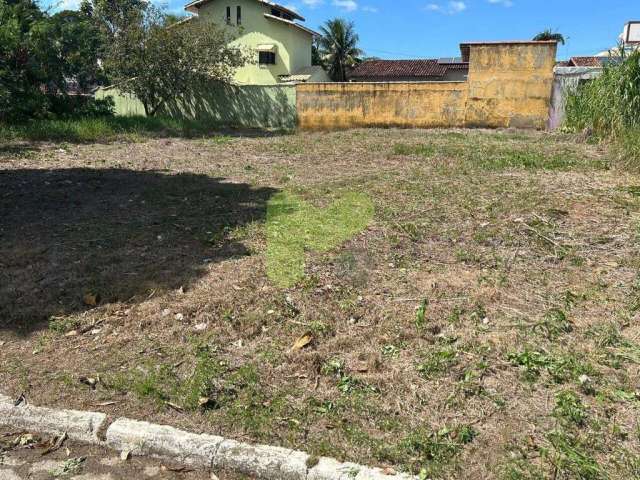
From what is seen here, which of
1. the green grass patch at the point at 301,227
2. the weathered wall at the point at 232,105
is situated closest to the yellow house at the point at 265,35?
the weathered wall at the point at 232,105

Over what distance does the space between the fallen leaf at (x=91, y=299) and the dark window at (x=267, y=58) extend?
27709 millimetres

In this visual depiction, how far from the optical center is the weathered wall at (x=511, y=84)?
1419cm

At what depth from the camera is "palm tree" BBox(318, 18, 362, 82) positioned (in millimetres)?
37188

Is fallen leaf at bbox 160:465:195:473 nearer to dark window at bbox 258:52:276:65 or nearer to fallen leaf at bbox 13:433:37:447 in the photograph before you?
fallen leaf at bbox 13:433:37:447

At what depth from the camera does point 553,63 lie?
1409 centimetres

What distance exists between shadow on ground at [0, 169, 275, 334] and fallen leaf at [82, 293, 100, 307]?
1.5 inches

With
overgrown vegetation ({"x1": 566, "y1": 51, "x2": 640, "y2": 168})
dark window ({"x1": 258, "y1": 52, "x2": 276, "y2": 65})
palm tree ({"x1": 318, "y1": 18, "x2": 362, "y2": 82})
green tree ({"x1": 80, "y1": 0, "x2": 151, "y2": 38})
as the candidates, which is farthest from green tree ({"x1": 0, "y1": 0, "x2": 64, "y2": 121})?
palm tree ({"x1": 318, "y1": 18, "x2": 362, "y2": 82})

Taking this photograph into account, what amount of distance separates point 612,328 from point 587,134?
30.8 feet

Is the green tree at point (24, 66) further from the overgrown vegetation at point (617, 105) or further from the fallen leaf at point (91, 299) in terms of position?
the overgrown vegetation at point (617, 105)

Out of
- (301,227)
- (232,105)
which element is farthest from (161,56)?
(301,227)

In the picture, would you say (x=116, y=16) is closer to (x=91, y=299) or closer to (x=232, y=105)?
(x=232, y=105)

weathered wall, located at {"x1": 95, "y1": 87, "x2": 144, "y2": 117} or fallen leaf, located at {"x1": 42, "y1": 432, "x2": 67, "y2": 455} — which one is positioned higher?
weathered wall, located at {"x1": 95, "y1": 87, "x2": 144, "y2": 117}

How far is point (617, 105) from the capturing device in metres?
9.48

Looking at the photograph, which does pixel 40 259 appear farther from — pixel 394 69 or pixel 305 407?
pixel 394 69
